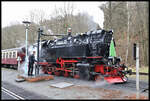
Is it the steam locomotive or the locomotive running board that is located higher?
the steam locomotive

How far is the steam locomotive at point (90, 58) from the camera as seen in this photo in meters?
9.48

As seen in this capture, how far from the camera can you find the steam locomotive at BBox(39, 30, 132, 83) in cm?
948

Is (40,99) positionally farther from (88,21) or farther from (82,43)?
(88,21)

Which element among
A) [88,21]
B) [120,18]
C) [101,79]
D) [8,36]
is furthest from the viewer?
[8,36]

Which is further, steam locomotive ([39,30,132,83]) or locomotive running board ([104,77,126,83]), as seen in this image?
steam locomotive ([39,30,132,83])

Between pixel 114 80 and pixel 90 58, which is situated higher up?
pixel 90 58

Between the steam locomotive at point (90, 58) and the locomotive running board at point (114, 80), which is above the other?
the steam locomotive at point (90, 58)

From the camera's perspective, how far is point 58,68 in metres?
12.7

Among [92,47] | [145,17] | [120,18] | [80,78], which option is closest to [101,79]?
[80,78]

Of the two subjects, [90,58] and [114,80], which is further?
[90,58]

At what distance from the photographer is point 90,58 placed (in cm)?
1041

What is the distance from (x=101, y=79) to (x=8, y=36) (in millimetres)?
35235

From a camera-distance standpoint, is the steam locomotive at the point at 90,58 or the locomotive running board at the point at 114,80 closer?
the locomotive running board at the point at 114,80

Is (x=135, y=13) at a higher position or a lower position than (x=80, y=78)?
higher
